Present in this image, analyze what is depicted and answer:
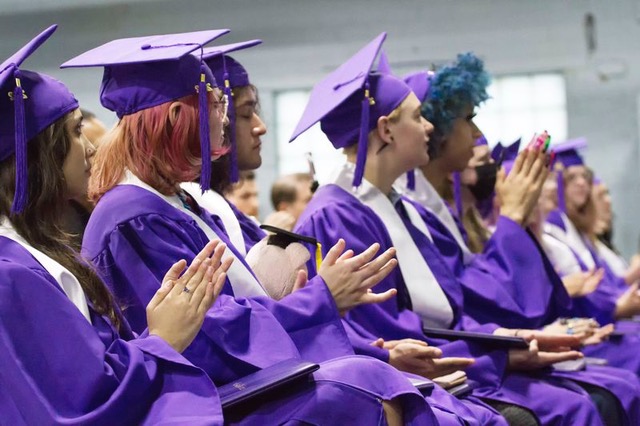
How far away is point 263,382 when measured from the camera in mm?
2275

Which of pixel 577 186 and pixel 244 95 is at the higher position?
pixel 244 95

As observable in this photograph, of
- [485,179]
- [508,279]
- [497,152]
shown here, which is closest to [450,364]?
[508,279]

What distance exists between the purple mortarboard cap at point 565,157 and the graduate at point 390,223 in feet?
7.05

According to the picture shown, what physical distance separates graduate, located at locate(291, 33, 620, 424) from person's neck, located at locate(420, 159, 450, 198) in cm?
54

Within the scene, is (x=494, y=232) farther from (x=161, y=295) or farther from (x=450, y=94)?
A: (x=161, y=295)

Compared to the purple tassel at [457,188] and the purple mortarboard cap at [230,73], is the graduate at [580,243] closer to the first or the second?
the purple tassel at [457,188]

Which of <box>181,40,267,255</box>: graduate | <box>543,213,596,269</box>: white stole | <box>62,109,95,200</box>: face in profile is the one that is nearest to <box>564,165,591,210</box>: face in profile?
<box>543,213,596,269</box>: white stole

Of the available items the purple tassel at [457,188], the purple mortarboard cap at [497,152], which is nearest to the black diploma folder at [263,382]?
the purple tassel at [457,188]

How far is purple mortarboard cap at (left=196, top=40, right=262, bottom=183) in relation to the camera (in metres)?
3.22

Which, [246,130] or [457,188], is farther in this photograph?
[457,188]

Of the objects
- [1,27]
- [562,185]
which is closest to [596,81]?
[562,185]

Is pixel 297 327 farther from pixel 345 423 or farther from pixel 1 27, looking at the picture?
pixel 1 27

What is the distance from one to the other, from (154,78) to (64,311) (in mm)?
859

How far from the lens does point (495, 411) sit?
3.21m
